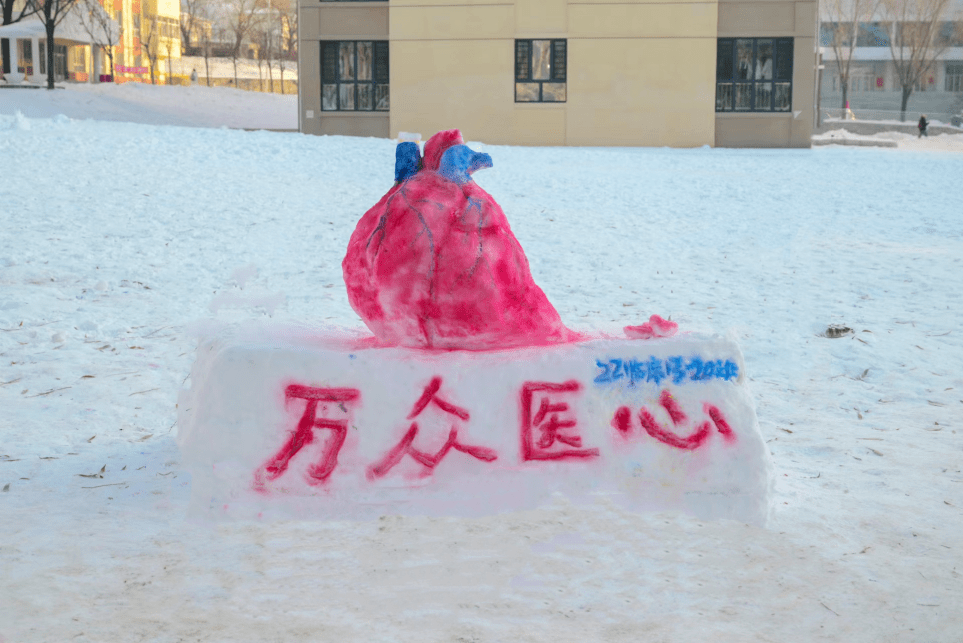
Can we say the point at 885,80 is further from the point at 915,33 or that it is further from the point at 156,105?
the point at 156,105

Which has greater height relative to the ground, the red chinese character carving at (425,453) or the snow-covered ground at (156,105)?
the snow-covered ground at (156,105)

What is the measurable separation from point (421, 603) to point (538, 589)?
42cm

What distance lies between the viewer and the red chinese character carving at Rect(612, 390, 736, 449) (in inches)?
156

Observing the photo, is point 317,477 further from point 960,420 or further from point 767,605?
point 960,420

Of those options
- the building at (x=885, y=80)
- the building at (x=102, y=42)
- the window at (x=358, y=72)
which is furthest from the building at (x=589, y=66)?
the building at (x=885, y=80)

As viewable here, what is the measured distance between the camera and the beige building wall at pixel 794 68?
944 inches

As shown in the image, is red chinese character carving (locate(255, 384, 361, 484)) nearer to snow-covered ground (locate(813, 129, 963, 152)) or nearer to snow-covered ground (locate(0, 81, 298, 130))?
snow-covered ground (locate(0, 81, 298, 130))

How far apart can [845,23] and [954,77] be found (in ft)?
32.8

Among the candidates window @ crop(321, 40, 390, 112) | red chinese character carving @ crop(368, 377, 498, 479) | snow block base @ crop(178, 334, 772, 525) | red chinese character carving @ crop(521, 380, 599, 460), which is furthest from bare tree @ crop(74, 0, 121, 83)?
red chinese character carving @ crop(521, 380, 599, 460)

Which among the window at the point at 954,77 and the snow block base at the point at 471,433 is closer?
the snow block base at the point at 471,433

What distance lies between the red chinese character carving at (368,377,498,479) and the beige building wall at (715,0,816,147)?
22104 millimetres

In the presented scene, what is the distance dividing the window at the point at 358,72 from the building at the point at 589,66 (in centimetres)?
18

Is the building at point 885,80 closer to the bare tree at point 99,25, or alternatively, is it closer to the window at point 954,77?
the window at point 954,77

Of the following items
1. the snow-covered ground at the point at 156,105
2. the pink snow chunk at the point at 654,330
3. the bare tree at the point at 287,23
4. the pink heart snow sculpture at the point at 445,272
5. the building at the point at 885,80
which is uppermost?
the bare tree at the point at 287,23
